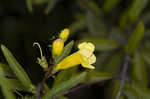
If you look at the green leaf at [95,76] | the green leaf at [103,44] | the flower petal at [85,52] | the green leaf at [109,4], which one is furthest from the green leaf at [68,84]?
the green leaf at [109,4]

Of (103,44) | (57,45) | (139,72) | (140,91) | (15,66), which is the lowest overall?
(139,72)

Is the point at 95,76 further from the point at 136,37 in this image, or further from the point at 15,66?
the point at 15,66

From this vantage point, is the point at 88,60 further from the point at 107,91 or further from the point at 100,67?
the point at 107,91

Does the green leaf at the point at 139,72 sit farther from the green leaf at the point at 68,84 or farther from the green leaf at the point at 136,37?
the green leaf at the point at 68,84

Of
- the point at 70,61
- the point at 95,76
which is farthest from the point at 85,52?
the point at 95,76

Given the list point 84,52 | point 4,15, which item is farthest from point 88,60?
point 4,15

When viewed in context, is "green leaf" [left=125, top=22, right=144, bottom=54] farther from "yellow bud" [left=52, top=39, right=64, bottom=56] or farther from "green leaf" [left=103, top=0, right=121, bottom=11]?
"yellow bud" [left=52, top=39, right=64, bottom=56]

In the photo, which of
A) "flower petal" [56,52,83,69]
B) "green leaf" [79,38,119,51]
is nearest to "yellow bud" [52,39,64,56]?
"flower petal" [56,52,83,69]

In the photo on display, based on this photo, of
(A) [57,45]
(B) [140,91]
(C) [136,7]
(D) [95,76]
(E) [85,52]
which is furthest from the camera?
(C) [136,7]
